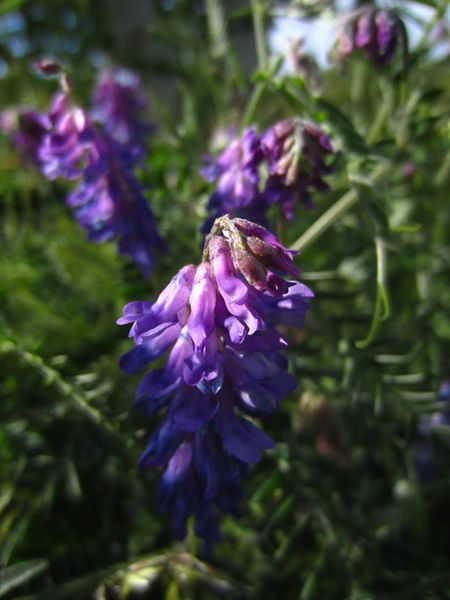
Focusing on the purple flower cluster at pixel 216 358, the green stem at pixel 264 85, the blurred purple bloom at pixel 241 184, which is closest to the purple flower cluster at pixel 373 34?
the green stem at pixel 264 85

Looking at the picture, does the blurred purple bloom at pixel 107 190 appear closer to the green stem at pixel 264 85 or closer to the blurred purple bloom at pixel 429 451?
the green stem at pixel 264 85

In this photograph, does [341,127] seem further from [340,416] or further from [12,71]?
[12,71]

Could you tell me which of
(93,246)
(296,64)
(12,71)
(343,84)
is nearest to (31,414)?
(93,246)

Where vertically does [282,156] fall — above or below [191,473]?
above

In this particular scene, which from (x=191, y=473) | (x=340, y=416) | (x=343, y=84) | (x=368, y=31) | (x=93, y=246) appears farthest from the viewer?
(x=343, y=84)

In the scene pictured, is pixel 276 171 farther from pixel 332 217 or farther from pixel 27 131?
pixel 27 131

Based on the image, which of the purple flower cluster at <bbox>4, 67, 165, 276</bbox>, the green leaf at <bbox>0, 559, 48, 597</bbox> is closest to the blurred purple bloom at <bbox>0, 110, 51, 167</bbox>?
the purple flower cluster at <bbox>4, 67, 165, 276</bbox>

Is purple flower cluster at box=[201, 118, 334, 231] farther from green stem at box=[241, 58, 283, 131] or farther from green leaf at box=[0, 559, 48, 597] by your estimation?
green leaf at box=[0, 559, 48, 597]
